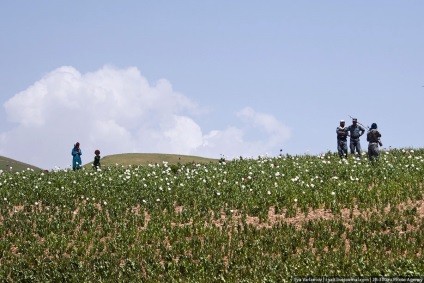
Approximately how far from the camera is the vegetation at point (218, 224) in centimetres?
1497

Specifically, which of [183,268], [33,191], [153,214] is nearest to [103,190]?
[33,191]

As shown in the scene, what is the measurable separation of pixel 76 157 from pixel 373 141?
1400 centimetres

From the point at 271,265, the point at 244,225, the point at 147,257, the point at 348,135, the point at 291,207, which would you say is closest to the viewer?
the point at 271,265

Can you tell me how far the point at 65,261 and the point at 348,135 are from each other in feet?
53.2

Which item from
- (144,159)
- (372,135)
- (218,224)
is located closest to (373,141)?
(372,135)

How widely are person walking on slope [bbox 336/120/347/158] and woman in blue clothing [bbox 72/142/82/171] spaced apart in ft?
40.1

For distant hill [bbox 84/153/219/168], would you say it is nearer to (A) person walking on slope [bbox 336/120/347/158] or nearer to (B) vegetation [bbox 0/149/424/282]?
(A) person walking on slope [bbox 336/120/347/158]

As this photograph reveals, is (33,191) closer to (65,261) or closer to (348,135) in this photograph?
(65,261)

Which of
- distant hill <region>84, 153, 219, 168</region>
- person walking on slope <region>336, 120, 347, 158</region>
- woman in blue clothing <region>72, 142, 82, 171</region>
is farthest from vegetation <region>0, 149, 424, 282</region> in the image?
distant hill <region>84, 153, 219, 168</region>

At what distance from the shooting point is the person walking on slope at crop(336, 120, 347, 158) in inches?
1152

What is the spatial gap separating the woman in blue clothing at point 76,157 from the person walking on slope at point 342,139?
481 inches

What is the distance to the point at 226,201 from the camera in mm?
20703

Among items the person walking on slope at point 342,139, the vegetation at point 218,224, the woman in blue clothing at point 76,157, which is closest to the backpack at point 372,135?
the vegetation at point 218,224

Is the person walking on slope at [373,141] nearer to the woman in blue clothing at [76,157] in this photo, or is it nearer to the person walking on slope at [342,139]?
the person walking on slope at [342,139]
